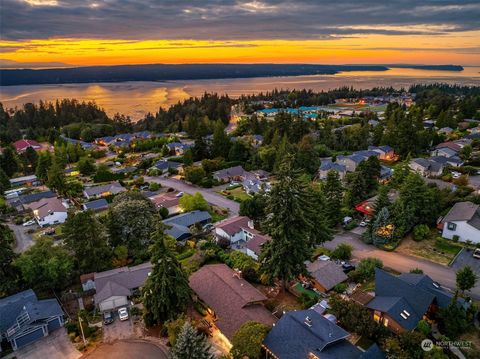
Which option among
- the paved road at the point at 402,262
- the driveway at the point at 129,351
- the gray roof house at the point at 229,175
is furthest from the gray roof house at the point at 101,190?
the paved road at the point at 402,262

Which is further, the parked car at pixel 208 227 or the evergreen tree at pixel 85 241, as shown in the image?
the parked car at pixel 208 227

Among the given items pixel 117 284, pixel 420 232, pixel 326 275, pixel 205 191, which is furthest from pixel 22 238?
pixel 420 232

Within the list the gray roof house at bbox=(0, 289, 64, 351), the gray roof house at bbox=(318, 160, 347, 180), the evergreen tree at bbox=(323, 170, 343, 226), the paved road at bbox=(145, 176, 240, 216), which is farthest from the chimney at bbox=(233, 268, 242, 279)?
the gray roof house at bbox=(318, 160, 347, 180)

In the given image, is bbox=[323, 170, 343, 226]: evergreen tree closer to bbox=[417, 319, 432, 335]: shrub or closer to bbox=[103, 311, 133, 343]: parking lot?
bbox=[417, 319, 432, 335]: shrub

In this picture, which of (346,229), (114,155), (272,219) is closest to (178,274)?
(272,219)

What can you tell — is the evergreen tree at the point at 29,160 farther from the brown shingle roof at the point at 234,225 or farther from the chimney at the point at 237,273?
the chimney at the point at 237,273

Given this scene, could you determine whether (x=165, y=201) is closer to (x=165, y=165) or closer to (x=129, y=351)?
(x=165, y=165)
